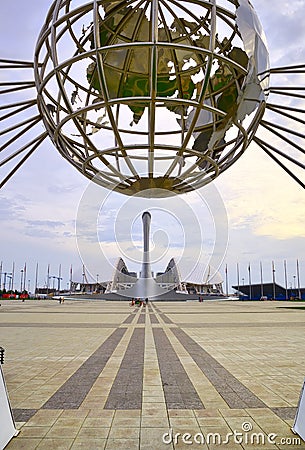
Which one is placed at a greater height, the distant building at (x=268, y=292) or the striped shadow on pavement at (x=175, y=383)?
the distant building at (x=268, y=292)

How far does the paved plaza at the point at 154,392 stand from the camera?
4.51 meters

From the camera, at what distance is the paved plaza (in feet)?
14.8

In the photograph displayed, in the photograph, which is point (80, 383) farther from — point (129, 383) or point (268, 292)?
point (268, 292)

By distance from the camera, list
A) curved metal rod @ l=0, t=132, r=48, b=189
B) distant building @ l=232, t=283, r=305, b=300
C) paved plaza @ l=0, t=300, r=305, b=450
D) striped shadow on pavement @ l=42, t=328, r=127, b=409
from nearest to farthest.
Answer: paved plaza @ l=0, t=300, r=305, b=450, curved metal rod @ l=0, t=132, r=48, b=189, striped shadow on pavement @ l=42, t=328, r=127, b=409, distant building @ l=232, t=283, r=305, b=300

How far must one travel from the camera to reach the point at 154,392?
6.32m

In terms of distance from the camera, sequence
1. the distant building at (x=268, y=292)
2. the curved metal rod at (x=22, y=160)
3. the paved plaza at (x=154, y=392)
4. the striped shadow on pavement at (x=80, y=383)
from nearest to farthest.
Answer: the paved plaza at (x=154, y=392) < the curved metal rod at (x=22, y=160) < the striped shadow on pavement at (x=80, y=383) < the distant building at (x=268, y=292)

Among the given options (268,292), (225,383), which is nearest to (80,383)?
(225,383)

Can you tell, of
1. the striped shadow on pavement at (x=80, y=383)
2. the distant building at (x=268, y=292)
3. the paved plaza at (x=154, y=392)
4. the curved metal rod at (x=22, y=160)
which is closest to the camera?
the paved plaza at (x=154, y=392)

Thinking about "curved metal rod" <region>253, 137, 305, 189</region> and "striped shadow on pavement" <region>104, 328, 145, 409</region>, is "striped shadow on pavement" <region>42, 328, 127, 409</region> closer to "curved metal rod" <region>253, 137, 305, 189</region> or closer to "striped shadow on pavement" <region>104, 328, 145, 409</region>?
"striped shadow on pavement" <region>104, 328, 145, 409</region>

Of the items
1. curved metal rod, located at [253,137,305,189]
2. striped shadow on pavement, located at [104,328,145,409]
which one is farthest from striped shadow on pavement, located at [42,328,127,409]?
curved metal rod, located at [253,137,305,189]

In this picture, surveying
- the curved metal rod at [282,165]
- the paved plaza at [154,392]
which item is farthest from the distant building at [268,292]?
the curved metal rod at [282,165]

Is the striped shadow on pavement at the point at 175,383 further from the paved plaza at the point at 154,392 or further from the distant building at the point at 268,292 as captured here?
the distant building at the point at 268,292

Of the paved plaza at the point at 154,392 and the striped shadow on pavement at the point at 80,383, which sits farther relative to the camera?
the striped shadow on pavement at the point at 80,383

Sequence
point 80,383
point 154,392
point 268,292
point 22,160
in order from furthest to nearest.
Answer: point 268,292, point 80,383, point 154,392, point 22,160
